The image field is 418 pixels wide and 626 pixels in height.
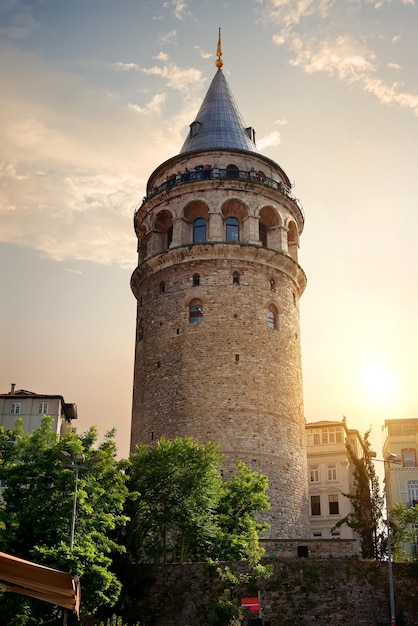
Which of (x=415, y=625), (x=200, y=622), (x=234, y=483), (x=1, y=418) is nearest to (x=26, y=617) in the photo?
(x=200, y=622)

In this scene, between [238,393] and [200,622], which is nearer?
[200,622]

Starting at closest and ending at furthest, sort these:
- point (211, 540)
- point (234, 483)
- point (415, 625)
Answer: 1. point (415, 625)
2. point (211, 540)
3. point (234, 483)

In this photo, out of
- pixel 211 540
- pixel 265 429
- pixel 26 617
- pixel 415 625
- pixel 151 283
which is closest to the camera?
pixel 26 617

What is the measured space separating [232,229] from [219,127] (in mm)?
8208

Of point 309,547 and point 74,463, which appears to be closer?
point 74,463

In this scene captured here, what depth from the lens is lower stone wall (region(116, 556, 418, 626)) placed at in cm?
2936

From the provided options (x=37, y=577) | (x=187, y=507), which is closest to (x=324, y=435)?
(x=187, y=507)

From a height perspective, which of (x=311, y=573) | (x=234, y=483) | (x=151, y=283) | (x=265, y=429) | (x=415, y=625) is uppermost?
(x=151, y=283)

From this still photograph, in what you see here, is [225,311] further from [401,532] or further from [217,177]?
Answer: [401,532]

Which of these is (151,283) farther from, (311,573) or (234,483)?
(311,573)

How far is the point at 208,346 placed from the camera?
41.8 metres

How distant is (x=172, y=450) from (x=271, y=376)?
10.0m

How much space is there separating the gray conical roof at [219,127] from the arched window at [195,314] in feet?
36.2

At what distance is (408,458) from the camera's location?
62.2 m
